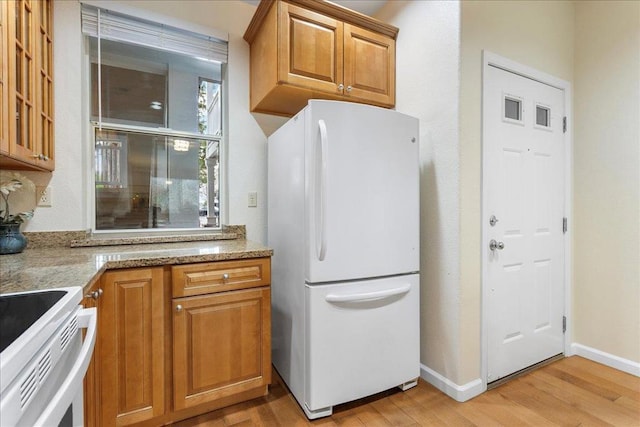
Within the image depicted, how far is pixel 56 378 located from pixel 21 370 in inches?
9.1

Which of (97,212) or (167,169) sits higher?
(167,169)

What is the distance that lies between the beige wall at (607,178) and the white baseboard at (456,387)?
114cm

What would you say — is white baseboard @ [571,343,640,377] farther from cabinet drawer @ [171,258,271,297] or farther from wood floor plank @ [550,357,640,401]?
cabinet drawer @ [171,258,271,297]

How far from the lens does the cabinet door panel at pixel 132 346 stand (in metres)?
1.34

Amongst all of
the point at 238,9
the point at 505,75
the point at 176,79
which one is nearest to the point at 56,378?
the point at 176,79

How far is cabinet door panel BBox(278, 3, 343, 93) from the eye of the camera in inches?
71.1

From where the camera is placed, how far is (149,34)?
6.61 feet

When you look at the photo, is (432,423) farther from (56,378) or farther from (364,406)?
A: (56,378)

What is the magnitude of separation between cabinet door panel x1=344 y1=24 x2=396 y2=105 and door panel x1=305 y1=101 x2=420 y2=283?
0.44m

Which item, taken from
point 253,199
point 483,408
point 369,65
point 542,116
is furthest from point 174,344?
point 542,116

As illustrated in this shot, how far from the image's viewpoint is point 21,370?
23.6 inches

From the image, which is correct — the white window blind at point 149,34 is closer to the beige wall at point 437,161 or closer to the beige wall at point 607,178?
the beige wall at point 437,161

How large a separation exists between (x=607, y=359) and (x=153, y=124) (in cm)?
361

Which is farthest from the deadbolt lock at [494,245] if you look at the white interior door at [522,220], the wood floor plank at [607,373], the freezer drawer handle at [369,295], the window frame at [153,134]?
the window frame at [153,134]
